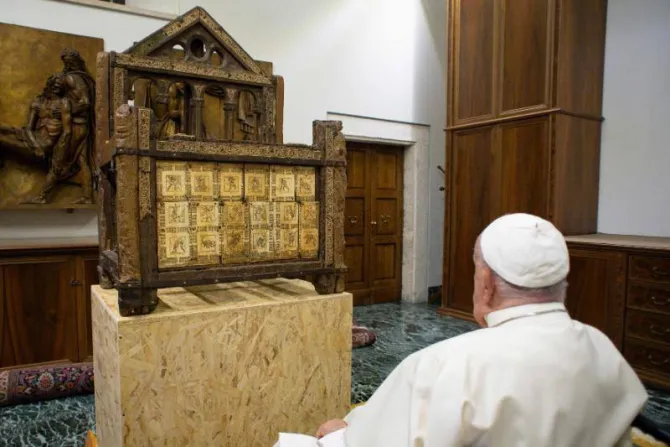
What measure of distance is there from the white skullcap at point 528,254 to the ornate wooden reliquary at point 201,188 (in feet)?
2.85

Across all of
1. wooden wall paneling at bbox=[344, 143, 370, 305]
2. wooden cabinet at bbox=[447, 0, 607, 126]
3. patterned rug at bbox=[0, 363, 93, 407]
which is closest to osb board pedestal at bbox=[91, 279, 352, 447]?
patterned rug at bbox=[0, 363, 93, 407]

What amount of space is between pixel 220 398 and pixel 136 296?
479mm

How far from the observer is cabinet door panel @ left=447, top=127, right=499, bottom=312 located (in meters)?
5.02

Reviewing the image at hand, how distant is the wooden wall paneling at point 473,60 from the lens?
16.2ft

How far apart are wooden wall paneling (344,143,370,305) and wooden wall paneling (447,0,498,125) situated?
1.27 metres

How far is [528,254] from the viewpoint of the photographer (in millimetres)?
1151

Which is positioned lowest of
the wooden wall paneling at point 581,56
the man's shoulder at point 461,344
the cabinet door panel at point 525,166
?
the man's shoulder at point 461,344

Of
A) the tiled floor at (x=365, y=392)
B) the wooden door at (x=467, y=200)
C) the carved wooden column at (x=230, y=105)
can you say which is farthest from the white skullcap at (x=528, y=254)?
the wooden door at (x=467, y=200)

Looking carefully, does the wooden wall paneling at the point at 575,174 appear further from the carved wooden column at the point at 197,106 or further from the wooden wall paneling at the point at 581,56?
the carved wooden column at the point at 197,106

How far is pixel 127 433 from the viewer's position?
1.52 meters

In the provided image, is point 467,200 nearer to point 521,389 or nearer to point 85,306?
point 85,306

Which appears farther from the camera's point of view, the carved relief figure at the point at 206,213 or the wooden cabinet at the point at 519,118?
the wooden cabinet at the point at 519,118

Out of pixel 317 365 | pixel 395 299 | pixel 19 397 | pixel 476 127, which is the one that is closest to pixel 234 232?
pixel 317 365

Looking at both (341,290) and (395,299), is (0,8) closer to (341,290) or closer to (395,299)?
(341,290)
